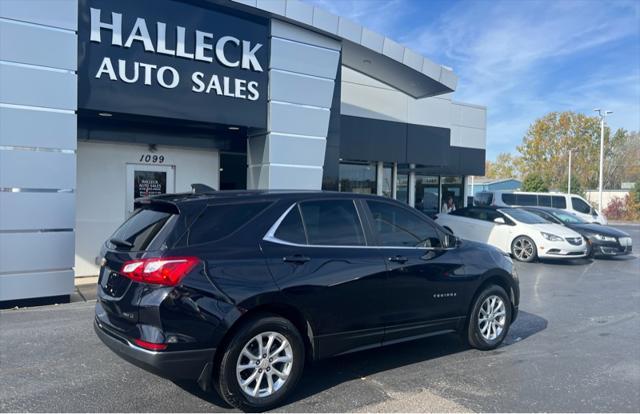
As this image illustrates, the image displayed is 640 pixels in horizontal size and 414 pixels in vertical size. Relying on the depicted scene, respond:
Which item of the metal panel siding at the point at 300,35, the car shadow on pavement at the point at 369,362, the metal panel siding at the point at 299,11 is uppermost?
the metal panel siding at the point at 299,11

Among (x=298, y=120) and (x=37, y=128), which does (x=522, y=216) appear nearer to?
(x=298, y=120)

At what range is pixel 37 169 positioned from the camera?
737 cm

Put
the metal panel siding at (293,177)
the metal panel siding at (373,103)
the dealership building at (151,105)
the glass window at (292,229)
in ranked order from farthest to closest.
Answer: the metal panel siding at (373,103)
the metal panel siding at (293,177)
the dealership building at (151,105)
the glass window at (292,229)

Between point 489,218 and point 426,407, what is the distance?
10.7m

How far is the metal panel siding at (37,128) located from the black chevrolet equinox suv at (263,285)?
12.7 feet

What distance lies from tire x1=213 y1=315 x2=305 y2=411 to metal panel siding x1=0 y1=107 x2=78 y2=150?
5212mm

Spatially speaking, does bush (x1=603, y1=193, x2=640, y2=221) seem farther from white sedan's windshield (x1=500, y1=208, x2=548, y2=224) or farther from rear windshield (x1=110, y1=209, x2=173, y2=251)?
rear windshield (x1=110, y1=209, x2=173, y2=251)

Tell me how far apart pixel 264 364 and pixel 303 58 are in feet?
23.7

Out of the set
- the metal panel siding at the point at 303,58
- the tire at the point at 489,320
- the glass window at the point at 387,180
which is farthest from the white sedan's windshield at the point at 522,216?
the tire at the point at 489,320

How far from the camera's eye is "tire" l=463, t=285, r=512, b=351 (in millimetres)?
5523

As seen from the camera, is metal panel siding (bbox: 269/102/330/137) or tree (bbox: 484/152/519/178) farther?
tree (bbox: 484/152/519/178)

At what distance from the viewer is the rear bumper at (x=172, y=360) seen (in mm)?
3639

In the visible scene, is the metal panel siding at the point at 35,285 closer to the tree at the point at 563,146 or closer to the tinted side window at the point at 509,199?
the tinted side window at the point at 509,199

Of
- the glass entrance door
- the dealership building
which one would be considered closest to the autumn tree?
the dealership building
